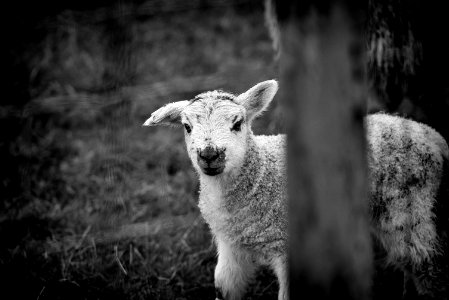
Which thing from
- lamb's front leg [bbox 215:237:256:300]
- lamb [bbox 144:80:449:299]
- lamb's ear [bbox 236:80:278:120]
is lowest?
lamb's front leg [bbox 215:237:256:300]

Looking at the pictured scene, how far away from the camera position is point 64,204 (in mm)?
4641

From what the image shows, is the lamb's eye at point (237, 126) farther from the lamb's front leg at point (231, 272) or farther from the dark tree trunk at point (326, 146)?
the dark tree trunk at point (326, 146)

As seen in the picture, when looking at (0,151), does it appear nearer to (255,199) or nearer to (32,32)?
(32,32)

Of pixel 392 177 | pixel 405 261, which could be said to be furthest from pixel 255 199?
pixel 405 261

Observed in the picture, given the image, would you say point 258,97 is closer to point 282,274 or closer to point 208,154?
point 208,154

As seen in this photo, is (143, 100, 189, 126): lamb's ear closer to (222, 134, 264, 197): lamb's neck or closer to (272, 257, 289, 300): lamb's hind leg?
(222, 134, 264, 197): lamb's neck

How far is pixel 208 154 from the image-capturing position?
8.82 feet

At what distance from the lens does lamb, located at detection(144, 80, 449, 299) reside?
298 centimetres

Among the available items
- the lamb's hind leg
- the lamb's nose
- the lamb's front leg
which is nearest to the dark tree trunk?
the lamb's nose

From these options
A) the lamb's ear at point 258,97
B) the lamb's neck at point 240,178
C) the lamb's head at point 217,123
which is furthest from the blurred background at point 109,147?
the lamb's neck at point 240,178

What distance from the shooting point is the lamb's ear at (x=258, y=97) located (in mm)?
3193

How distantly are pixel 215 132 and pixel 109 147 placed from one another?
0.80m

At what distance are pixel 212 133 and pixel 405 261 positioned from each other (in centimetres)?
178

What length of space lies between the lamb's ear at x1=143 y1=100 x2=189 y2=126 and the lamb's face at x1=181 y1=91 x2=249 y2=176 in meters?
0.13
